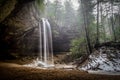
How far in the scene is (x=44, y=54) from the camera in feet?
95.1

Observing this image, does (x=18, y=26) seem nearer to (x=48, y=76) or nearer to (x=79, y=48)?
(x=79, y=48)

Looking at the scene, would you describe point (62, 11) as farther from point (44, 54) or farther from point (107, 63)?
point (107, 63)

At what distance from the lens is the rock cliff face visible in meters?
19.8

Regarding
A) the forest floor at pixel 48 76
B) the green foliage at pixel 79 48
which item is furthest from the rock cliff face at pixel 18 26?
the forest floor at pixel 48 76

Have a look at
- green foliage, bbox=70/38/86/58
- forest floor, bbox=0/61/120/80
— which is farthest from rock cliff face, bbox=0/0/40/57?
forest floor, bbox=0/61/120/80

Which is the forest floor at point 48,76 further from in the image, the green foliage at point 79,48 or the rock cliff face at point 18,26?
the green foliage at point 79,48

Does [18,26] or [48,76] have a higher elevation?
[18,26]

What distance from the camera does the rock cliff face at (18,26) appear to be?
65.0 feet

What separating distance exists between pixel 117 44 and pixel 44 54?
14541mm

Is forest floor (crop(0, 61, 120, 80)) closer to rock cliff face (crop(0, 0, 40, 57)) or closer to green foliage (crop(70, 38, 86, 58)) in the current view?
rock cliff face (crop(0, 0, 40, 57))

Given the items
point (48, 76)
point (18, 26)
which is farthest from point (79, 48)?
point (48, 76)

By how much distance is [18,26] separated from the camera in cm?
2231

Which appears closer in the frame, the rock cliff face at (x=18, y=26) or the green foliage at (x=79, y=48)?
the rock cliff face at (x=18, y=26)

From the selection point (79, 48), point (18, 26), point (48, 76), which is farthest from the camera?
point (79, 48)
